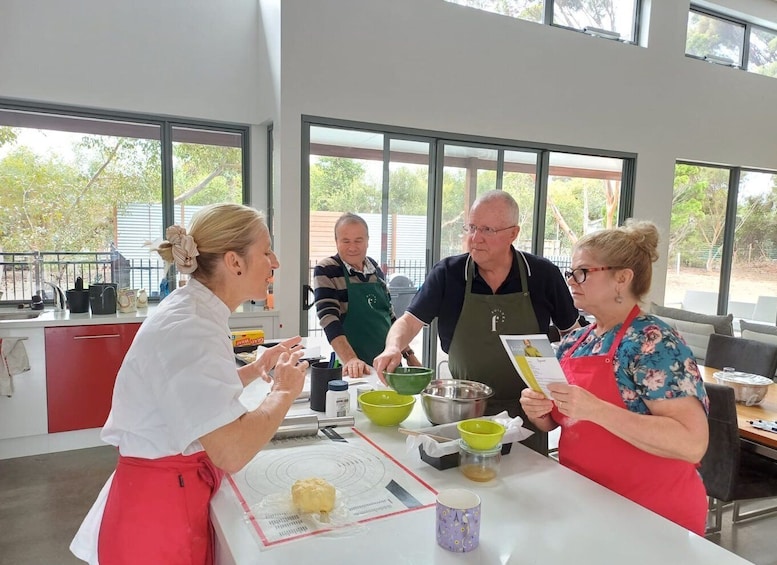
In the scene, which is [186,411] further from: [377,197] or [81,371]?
[377,197]

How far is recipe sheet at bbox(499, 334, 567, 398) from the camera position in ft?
4.16

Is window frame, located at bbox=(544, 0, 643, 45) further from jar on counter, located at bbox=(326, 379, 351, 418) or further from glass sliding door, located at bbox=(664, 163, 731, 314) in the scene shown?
jar on counter, located at bbox=(326, 379, 351, 418)

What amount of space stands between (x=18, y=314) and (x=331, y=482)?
329 centimetres

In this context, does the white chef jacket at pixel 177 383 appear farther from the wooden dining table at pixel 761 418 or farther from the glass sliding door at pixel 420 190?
the glass sliding door at pixel 420 190

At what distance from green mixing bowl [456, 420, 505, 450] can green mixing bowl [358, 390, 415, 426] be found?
273 millimetres

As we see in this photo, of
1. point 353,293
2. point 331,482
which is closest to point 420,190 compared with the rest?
point 353,293

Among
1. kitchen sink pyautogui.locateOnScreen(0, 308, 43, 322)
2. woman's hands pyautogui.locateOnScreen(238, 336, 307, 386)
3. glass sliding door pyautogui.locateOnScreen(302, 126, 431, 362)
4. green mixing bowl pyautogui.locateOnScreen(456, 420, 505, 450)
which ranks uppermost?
glass sliding door pyautogui.locateOnScreen(302, 126, 431, 362)

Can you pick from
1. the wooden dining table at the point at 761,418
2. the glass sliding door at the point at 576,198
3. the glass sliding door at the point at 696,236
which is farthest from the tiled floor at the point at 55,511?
the glass sliding door at the point at 696,236

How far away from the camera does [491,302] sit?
2055 millimetres

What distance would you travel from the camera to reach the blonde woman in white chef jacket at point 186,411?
1.06 m

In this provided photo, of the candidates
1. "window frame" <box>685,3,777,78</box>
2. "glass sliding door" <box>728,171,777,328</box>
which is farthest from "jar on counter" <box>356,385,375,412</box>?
"glass sliding door" <box>728,171,777,328</box>

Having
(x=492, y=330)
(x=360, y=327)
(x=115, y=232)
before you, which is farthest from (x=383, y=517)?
(x=115, y=232)

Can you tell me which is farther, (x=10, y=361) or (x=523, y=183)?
(x=523, y=183)

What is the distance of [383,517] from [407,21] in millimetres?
3890
